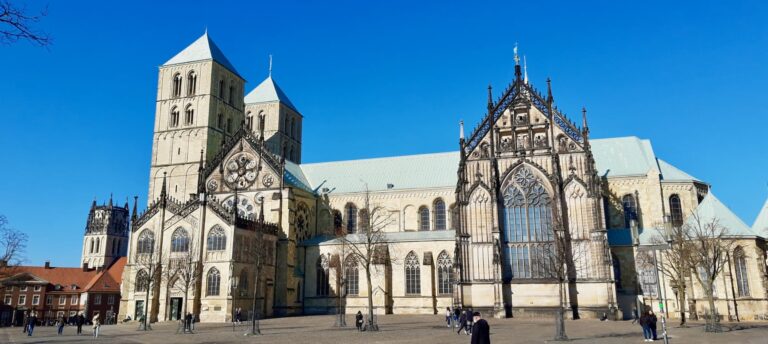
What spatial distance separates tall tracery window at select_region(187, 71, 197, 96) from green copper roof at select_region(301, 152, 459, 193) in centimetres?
1752

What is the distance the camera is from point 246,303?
5450 centimetres

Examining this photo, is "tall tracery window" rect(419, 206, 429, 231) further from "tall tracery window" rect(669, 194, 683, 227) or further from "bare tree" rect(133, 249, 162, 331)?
"bare tree" rect(133, 249, 162, 331)

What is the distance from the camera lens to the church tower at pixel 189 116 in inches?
2835

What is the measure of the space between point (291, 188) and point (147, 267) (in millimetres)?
16274

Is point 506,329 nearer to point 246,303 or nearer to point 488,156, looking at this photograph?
point 488,156

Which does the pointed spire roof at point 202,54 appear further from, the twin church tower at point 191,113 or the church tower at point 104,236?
the church tower at point 104,236

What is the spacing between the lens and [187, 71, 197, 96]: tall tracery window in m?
74.9

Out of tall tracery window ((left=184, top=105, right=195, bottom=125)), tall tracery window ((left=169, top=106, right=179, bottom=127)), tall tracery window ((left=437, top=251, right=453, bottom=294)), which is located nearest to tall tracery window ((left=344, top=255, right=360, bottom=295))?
tall tracery window ((left=437, top=251, right=453, bottom=294))

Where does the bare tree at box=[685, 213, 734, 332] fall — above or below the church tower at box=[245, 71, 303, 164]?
below

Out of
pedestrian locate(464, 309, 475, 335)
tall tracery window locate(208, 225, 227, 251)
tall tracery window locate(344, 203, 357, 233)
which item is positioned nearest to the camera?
pedestrian locate(464, 309, 475, 335)

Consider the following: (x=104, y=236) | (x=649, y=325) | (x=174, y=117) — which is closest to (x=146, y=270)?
(x=174, y=117)

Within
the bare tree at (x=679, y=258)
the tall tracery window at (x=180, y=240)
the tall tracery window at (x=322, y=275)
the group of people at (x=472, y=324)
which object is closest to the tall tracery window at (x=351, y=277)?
the tall tracery window at (x=322, y=275)

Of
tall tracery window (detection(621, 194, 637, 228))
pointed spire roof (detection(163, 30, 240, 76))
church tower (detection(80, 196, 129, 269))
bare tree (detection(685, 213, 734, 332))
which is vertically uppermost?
pointed spire roof (detection(163, 30, 240, 76))

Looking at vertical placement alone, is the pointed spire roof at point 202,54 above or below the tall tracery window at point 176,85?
above
